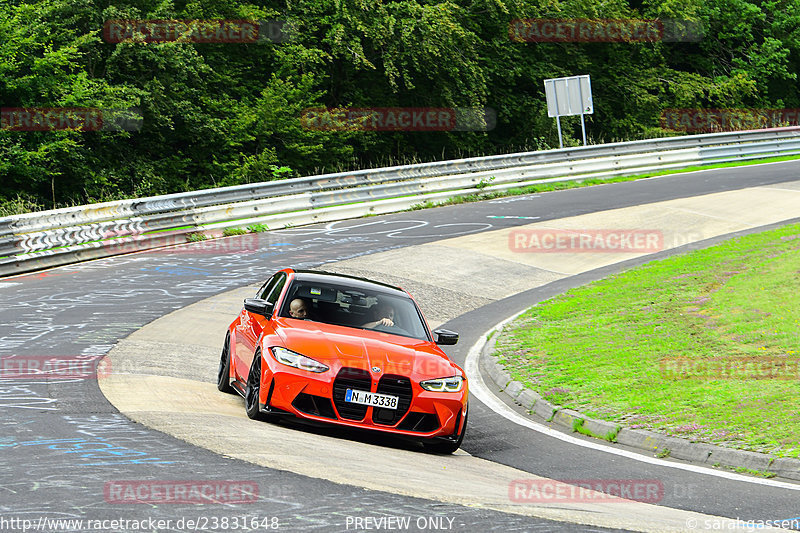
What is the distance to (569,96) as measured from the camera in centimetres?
3169

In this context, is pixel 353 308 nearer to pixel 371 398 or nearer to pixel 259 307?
pixel 259 307

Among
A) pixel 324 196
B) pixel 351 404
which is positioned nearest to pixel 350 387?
pixel 351 404

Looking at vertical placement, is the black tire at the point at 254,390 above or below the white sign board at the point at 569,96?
below

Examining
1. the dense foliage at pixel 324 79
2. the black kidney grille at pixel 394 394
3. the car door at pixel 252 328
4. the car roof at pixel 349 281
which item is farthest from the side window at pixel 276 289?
the dense foliage at pixel 324 79

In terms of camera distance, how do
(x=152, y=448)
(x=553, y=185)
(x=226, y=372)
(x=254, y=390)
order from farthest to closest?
(x=553, y=185)
(x=226, y=372)
(x=254, y=390)
(x=152, y=448)

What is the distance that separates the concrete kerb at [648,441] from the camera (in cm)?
788

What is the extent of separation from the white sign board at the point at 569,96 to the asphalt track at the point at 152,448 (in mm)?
13520

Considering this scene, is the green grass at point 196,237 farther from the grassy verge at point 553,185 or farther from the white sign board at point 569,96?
the white sign board at point 569,96

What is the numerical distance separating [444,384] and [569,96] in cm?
2457

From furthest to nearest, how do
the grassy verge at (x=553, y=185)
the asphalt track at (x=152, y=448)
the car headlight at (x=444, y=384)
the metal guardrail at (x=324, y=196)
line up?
1. the grassy verge at (x=553, y=185)
2. the metal guardrail at (x=324, y=196)
3. the car headlight at (x=444, y=384)
4. the asphalt track at (x=152, y=448)

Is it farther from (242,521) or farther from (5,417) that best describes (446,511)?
(5,417)

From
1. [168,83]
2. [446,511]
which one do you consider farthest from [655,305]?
[168,83]

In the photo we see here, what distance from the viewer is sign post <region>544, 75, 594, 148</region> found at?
31344 mm

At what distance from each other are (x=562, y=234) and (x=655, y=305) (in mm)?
7811
